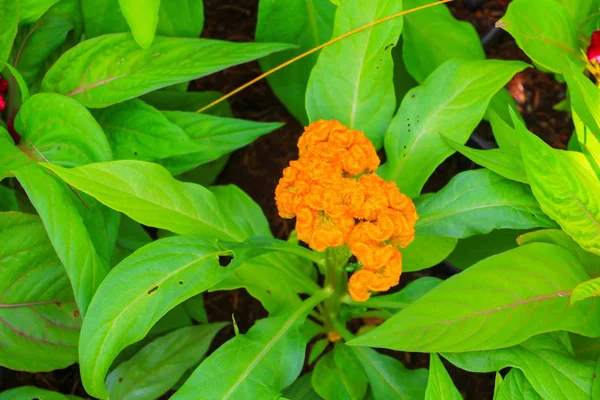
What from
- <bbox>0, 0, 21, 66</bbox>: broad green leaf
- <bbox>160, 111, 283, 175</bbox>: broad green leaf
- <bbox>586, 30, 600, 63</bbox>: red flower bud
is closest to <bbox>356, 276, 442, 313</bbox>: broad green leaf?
<bbox>160, 111, 283, 175</bbox>: broad green leaf

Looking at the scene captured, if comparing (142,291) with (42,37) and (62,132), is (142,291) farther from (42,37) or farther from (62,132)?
(42,37)

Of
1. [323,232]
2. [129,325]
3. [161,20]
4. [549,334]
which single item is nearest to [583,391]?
[549,334]

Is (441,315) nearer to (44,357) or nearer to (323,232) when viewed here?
(323,232)

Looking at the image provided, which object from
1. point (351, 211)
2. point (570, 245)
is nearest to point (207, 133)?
point (351, 211)

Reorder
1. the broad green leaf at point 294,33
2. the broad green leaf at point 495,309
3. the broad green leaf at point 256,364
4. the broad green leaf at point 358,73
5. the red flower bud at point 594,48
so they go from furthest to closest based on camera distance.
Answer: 1. the broad green leaf at point 294,33
2. the red flower bud at point 594,48
3. the broad green leaf at point 358,73
4. the broad green leaf at point 256,364
5. the broad green leaf at point 495,309

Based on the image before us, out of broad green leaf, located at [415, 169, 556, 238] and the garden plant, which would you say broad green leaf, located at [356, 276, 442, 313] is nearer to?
the garden plant

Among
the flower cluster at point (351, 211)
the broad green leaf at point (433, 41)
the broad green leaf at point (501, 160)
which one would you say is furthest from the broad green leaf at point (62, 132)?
the broad green leaf at point (433, 41)

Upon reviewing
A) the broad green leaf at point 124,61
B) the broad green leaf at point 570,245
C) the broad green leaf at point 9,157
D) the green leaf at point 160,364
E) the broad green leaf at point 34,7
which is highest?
the broad green leaf at point 34,7

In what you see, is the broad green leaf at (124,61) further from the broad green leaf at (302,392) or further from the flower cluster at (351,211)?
the broad green leaf at (302,392)
